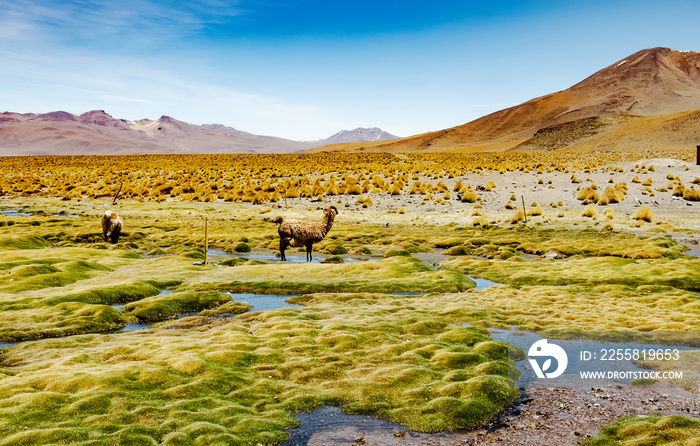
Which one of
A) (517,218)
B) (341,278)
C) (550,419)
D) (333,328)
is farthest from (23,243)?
(517,218)

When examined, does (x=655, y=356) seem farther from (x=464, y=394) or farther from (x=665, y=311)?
(x=464, y=394)

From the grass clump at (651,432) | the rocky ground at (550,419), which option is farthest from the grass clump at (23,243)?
the grass clump at (651,432)

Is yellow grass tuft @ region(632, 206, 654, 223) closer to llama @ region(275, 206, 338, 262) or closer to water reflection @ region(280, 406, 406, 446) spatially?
llama @ region(275, 206, 338, 262)

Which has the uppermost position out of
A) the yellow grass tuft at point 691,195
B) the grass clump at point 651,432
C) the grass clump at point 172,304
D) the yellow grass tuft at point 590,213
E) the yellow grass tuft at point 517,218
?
the yellow grass tuft at point 691,195

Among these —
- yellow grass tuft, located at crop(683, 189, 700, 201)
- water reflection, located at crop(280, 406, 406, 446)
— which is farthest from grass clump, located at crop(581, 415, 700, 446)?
yellow grass tuft, located at crop(683, 189, 700, 201)

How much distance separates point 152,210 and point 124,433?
36447 mm

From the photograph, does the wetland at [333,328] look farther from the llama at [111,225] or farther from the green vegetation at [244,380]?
the llama at [111,225]

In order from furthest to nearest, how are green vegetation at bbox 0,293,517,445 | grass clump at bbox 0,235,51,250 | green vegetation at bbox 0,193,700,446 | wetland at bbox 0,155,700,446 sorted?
grass clump at bbox 0,235,51,250 < green vegetation at bbox 0,193,700,446 < wetland at bbox 0,155,700,446 < green vegetation at bbox 0,293,517,445

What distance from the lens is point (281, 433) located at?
6930mm

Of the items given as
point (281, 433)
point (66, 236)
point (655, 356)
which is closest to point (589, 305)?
→ point (655, 356)

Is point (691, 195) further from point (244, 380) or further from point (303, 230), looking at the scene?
point (244, 380)

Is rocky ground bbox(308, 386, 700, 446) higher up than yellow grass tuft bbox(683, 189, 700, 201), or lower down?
lower down

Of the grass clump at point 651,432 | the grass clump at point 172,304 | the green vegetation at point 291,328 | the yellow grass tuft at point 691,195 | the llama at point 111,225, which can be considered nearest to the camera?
the grass clump at point 651,432

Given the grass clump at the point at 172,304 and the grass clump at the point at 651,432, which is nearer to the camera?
the grass clump at the point at 651,432
